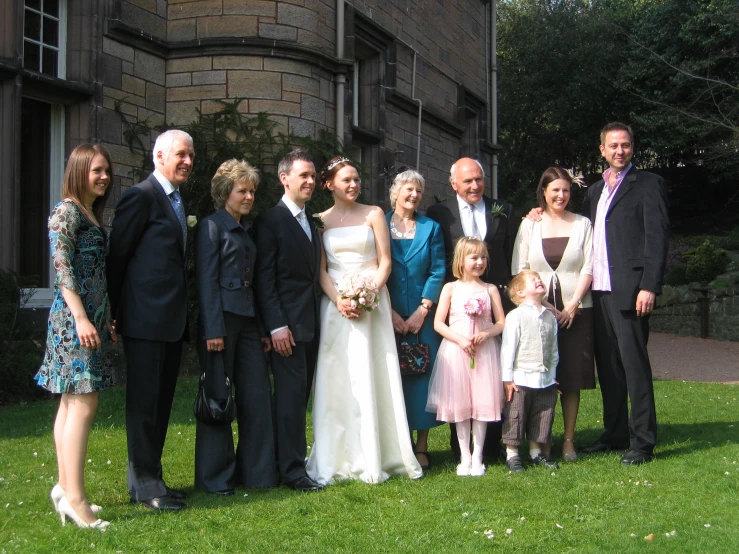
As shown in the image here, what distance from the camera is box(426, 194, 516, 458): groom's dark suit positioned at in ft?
20.9

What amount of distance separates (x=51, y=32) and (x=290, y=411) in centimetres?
636

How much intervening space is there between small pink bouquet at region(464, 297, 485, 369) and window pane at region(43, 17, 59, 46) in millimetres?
6333

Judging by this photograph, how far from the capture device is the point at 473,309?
5926 mm

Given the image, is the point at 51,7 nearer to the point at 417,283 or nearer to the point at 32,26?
the point at 32,26

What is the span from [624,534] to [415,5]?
13.1 meters

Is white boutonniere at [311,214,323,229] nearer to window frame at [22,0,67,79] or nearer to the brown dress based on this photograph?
the brown dress

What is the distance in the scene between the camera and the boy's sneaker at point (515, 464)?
582 cm

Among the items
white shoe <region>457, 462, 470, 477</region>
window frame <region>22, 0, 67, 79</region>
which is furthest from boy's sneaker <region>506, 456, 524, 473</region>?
window frame <region>22, 0, 67, 79</region>

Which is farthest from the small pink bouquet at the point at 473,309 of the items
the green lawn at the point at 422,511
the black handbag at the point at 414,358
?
the green lawn at the point at 422,511

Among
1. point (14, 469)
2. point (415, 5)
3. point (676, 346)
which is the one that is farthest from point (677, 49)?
point (14, 469)

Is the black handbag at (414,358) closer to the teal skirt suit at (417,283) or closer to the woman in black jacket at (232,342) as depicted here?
the teal skirt suit at (417,283)

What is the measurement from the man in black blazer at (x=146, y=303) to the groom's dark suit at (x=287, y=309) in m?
0.65

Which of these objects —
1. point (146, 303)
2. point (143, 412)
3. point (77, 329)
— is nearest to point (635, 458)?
point (143, 412)

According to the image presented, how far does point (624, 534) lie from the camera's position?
4.34m
